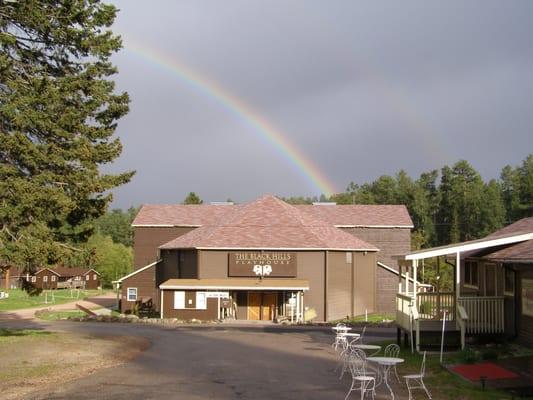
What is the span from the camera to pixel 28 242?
25.3 metres

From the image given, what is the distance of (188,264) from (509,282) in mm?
29866

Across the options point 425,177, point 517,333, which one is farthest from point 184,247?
point 425,177

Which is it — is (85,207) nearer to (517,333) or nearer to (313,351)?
(313,351)

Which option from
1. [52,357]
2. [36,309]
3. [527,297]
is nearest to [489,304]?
[527,297]

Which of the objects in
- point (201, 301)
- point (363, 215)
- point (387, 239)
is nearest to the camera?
point (201, 301)

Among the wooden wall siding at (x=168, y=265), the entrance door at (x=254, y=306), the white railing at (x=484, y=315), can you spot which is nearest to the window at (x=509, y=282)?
the white railing at (x=484, y=315)

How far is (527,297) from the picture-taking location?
20047 millimetres

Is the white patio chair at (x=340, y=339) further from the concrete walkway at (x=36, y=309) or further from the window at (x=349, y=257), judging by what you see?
the concrete walkway at (x=36, y=309)

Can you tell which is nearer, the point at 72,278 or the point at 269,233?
the point at 269,233

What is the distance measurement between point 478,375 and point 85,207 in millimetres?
17543

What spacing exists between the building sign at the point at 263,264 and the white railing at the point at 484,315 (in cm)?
2425

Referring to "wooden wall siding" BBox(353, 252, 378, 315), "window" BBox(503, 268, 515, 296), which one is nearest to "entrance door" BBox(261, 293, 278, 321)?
"wooden wall siding" BBox(353, 252, 378, 315)

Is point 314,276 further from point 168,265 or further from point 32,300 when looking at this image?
point 32,300

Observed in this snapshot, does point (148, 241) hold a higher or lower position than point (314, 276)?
higher
